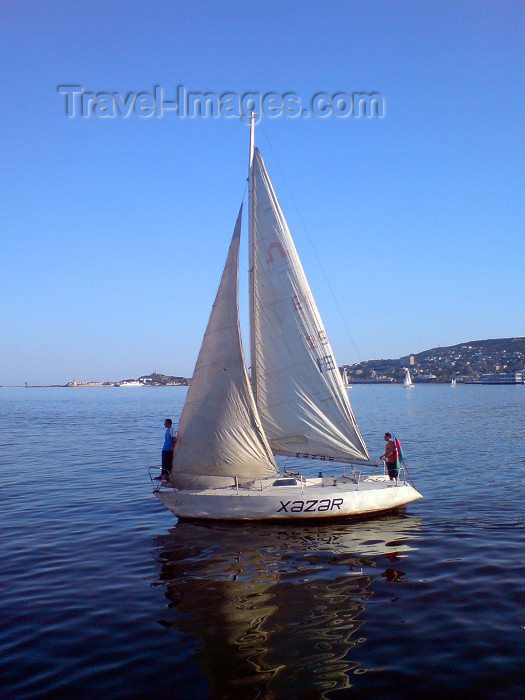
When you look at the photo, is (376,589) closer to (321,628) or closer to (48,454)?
(321,628)

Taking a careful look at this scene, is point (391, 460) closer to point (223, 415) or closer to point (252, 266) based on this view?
point (223, 415)

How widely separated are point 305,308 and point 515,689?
1161 cm

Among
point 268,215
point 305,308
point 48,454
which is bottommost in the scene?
point 48,454

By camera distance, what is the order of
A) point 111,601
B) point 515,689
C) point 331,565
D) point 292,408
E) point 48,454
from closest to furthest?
point 515,689, point 111,601, point 331,565, point 292,408, point 48,454

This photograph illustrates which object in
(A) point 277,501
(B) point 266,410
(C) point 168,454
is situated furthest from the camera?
(B) point 266,410

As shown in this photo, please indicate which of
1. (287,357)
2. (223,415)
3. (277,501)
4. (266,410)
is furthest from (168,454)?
(287,357)

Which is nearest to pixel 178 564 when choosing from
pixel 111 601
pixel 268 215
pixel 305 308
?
pixel 111 601

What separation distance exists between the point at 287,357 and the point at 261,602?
317 inches

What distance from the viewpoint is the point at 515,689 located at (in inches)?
290

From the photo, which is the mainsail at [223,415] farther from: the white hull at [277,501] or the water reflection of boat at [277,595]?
the water reflection of boat at [277,595]

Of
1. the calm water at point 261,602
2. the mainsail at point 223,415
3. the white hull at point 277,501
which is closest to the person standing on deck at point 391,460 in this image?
the calm water at point 261,602

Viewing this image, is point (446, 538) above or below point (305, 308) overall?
below

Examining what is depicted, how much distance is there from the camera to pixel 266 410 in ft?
56.1

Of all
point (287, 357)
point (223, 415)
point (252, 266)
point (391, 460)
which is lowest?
point (391, 460)
